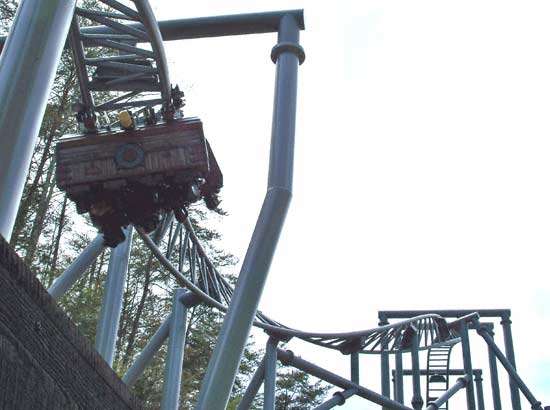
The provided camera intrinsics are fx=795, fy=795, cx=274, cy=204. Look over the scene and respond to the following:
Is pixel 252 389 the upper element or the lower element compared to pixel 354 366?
lower

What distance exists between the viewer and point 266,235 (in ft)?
18.6

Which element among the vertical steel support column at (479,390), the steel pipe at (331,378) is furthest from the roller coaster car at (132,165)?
the vertical steel support column at (479,390)

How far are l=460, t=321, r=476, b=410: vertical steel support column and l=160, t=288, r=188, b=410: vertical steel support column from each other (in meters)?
4.24

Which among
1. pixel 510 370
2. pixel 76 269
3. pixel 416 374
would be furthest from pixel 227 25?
pixel 510 370

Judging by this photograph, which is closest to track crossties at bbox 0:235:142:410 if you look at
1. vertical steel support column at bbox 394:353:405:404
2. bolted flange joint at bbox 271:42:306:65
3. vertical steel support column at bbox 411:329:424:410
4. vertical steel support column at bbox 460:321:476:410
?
bolted flange joint at bbox 271:42:306:65

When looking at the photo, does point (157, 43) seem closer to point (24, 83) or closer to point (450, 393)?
point (24, 83)

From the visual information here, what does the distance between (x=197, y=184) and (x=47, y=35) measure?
8.81 ft

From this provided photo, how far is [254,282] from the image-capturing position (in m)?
5.53

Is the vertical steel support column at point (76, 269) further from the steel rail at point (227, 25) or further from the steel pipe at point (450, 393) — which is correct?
the steel pipe at point (450, 393)

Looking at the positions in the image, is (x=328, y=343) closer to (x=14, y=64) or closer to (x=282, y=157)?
(x=282, y=157)

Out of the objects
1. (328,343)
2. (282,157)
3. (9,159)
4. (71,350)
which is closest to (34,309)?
(71,350)

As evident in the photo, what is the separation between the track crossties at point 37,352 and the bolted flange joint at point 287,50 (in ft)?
14.5

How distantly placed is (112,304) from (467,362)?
17.4ft

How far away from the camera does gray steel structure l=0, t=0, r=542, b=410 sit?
3.49 m
